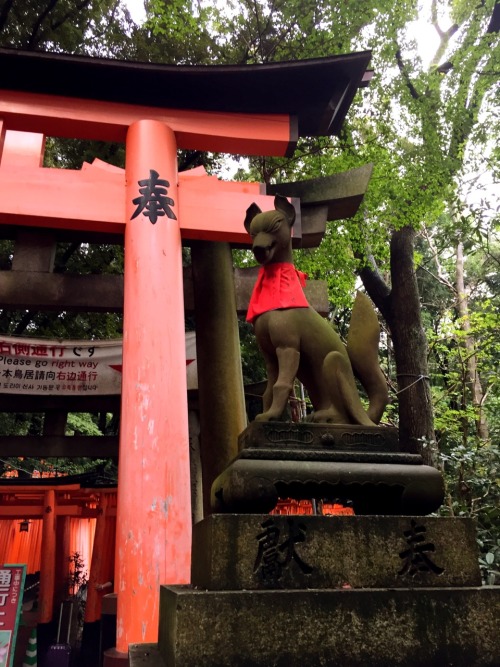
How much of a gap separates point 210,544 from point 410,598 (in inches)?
36.1

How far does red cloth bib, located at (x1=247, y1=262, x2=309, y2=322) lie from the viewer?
314cm

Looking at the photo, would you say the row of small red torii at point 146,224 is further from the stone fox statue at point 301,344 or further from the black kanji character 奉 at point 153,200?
the stone fox statue at point 301,344

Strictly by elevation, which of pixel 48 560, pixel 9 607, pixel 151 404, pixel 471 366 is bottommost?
pixel 9 607

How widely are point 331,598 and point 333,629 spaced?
0.12 meters

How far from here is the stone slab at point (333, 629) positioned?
2.07 meters

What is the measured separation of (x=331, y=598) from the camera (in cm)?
221

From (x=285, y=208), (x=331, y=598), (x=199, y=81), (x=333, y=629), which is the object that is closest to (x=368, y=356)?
(x=285, y=208)

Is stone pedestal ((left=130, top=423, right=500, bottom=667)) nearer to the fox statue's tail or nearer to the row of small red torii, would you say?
the fox statue's tail

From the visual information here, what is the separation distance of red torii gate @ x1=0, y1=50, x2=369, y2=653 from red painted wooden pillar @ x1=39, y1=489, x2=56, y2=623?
23.1 ft

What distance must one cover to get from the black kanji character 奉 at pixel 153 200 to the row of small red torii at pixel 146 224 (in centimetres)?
1

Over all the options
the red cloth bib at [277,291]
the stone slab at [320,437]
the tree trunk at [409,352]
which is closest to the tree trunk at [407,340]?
the tree trunk at [409,352]

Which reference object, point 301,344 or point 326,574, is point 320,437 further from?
point 326,574

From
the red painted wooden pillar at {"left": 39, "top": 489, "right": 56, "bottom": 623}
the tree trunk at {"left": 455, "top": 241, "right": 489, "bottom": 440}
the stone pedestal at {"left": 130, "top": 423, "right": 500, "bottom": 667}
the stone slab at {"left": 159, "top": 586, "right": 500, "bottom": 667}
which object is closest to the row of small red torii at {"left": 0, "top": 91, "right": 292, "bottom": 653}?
the stone pedestal at {"left": 130, "top": 423, "right": 500, "bottom": 667}

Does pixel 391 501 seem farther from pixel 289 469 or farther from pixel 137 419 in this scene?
pixel 137 419
